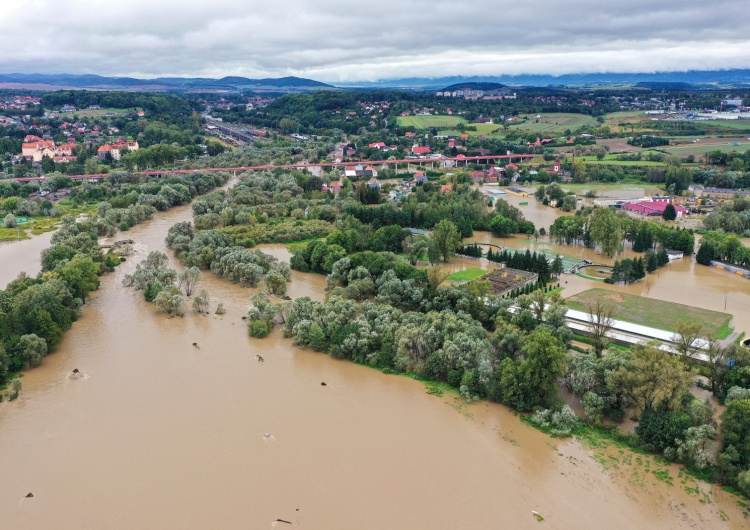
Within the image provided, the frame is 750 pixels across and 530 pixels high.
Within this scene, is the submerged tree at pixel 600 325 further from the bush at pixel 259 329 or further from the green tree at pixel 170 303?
the green tree at pixel 170 303

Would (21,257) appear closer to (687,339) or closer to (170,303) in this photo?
(170,303)

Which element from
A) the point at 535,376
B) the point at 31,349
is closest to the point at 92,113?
the point at 31,349

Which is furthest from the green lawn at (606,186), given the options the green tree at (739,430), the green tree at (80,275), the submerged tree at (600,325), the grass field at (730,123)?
the green tree at (80,275)

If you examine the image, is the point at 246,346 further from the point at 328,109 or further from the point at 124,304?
the point at 328,109

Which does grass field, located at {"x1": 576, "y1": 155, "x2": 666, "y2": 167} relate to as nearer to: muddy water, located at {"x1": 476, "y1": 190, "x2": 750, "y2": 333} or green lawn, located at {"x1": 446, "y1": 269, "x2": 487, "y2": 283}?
muddy water, located at {"x1": 476, "y1": 190, "x2": 750, "y2": 333}

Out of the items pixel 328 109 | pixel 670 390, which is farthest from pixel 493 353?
pixel 328 109
